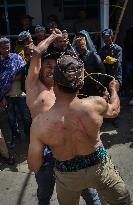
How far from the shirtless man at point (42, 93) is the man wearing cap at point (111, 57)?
3190mm

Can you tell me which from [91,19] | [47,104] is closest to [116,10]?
[91,19]

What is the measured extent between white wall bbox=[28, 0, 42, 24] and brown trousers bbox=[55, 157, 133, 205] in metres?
7.19

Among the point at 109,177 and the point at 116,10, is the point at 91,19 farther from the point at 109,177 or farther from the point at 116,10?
the point at 109,177

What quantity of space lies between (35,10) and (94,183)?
7404 mm

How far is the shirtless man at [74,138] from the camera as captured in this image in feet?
9.66

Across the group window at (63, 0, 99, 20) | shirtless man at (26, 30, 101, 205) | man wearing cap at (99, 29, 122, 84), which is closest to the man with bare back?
shirtless man at (26, 30, 101, 205)

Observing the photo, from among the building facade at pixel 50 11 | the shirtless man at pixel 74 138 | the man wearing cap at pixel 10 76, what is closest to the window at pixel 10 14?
the building facade at pixel 50 11

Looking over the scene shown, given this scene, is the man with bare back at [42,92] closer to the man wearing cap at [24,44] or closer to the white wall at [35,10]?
the man wearing cap at [24,44]

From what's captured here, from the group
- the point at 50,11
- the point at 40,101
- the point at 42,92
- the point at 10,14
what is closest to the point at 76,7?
the point at 50,11

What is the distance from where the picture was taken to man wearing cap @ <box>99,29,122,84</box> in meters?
6.80

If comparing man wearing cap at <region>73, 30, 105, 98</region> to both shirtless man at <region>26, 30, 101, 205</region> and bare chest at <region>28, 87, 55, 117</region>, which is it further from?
bare chest at <region>28, 87, 55, 117</region>

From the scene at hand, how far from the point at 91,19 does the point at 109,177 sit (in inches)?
290

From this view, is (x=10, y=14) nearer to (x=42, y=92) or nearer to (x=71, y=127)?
(x=42, y=92)

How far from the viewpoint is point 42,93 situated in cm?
343
